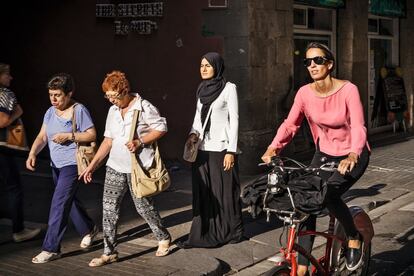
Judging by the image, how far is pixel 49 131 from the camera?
21.3ft

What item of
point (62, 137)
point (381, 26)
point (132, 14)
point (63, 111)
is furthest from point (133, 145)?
point (381, 26)

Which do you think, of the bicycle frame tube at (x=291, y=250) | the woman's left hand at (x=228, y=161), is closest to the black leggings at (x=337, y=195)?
the bicycle frame tube at (x=291, y=250)

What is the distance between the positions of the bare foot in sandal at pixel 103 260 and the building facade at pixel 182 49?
4978 mm

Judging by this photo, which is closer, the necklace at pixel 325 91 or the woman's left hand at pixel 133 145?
the necklace at pixel 325 91

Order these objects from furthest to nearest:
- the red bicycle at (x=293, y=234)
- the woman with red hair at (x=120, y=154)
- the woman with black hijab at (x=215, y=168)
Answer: the woman with black hijab at (x=215, y=168)
the woman with red hair at (x=120, y=154)
the red bicycle at (x=293, y=234)

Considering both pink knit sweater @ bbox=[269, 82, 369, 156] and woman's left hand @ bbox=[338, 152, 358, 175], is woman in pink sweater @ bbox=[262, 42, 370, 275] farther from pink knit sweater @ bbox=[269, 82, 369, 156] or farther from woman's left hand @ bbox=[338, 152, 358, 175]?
woman's left hand @ bbox=[338, 152, 358, 175]

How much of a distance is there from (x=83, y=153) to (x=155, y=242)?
1.29 metres

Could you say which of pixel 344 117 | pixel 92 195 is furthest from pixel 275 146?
pixel 92 195

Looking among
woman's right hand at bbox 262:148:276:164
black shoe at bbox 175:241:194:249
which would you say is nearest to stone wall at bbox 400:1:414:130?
black shoe at bbox 175:241:194:249

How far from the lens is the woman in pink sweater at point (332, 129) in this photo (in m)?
4.98

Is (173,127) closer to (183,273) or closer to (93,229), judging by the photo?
(93,229)

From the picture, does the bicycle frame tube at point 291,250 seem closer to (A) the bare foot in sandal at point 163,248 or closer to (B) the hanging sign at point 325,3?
(A) the bare foot in sandal at point 163,248

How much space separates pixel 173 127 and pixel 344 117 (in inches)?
271

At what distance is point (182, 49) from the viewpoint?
38.1ft
